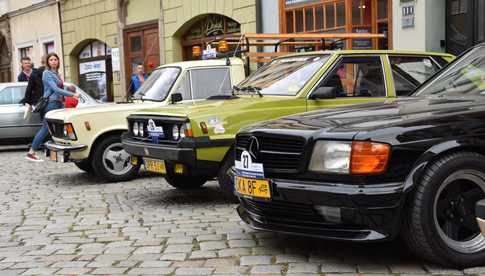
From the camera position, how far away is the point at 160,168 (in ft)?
22.7

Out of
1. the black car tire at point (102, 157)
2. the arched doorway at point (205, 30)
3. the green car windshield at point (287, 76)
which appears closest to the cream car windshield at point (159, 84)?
the black car tire at point (102, 157)

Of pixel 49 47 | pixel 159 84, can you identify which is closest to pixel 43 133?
pixel 159 84

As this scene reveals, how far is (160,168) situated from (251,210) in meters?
2.17

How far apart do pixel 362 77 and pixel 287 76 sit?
2.60ft

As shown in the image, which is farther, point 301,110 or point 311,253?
point 301,110

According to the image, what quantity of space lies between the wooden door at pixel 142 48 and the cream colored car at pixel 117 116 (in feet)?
36.3

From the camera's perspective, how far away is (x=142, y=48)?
2092 cm

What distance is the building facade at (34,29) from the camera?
84.8 ft

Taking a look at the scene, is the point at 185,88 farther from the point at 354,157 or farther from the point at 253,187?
the point at 354,157

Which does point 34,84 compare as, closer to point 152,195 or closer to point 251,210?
point 152,195

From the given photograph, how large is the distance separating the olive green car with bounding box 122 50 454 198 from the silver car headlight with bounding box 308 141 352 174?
2234mm

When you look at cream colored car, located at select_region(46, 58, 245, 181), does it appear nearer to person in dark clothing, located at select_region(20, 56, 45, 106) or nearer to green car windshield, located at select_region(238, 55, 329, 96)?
green car windshield, located at select_region(238, 55, 329, 96)

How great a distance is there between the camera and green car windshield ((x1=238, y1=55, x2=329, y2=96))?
22.4ft

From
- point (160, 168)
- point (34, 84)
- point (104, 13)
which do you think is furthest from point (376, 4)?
point (104, 13)
